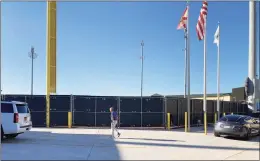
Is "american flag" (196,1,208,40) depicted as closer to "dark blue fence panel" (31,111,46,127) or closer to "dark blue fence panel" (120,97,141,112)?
"dark blue fence panel" (120,97,141,112)

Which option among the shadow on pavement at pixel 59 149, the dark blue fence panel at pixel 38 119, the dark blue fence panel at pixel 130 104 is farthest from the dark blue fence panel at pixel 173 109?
the shadow on pavement at pixel 59 149

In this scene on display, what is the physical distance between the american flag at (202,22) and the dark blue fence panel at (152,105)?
17.0ft

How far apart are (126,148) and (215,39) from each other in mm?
14965

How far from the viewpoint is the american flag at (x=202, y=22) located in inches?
857

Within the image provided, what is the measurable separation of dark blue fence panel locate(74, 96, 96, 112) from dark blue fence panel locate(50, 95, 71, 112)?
53 centimetres

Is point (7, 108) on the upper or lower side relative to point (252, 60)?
lower

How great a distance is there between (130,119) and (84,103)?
10.8 ft

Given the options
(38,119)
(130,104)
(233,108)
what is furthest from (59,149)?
(233,108)

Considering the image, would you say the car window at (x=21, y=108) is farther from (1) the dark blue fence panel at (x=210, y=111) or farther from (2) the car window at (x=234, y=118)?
(1) the dark blue fence panel at (x=210, y=111)

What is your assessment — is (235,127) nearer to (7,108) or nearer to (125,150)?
(125,150)

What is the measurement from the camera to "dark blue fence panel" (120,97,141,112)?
24375 mm

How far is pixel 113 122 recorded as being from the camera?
17625mm

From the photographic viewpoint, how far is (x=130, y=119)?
24391 millimetres

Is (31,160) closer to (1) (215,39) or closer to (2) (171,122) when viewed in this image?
(2) (171,122)
